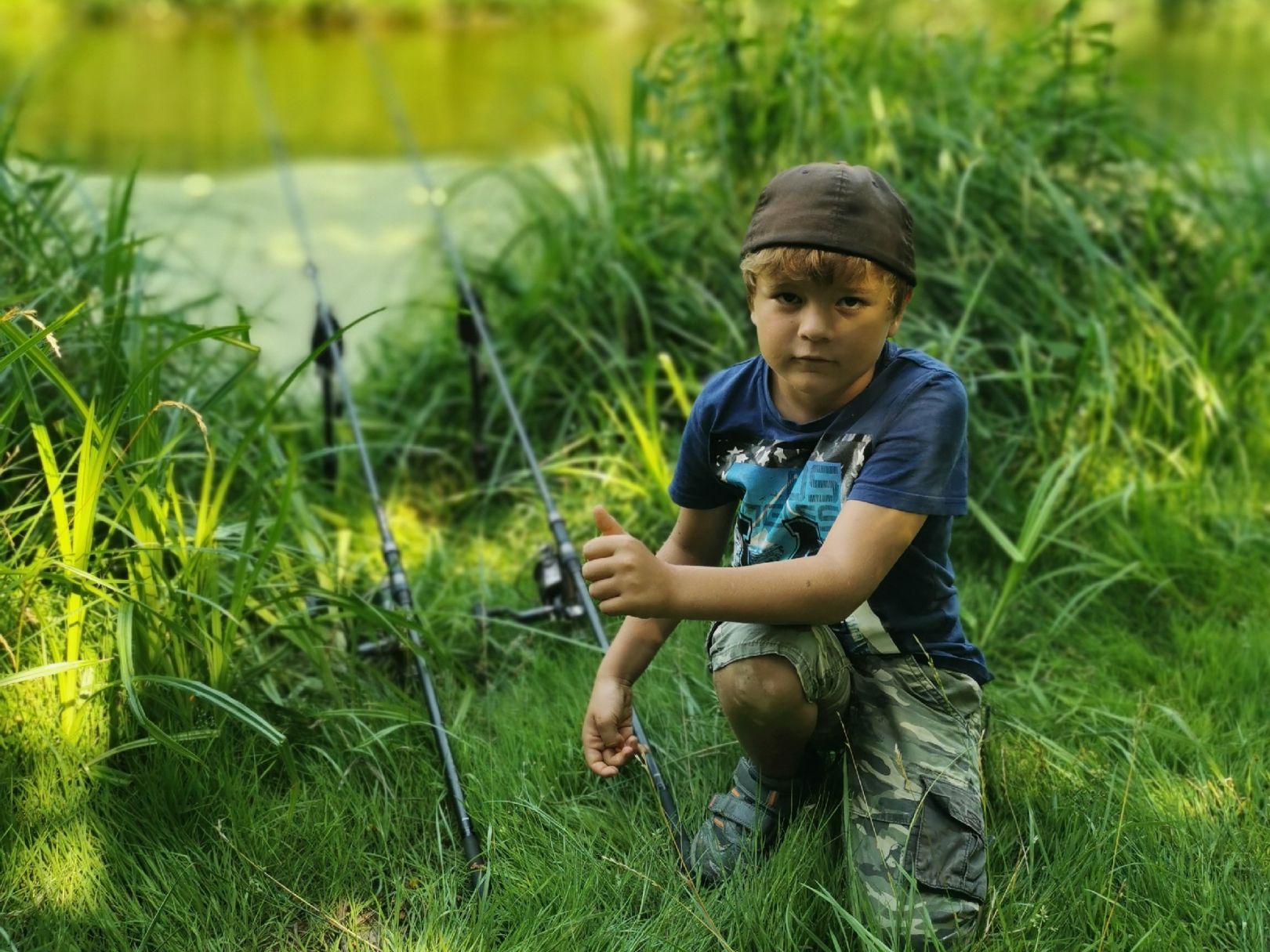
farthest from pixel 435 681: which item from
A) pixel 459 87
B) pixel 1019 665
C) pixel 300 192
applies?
pixel 459 87

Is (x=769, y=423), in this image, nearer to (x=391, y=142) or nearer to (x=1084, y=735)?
(x=1084, y=735)

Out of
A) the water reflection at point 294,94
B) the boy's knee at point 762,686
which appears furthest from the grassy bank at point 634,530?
the water reflection at point 294,94

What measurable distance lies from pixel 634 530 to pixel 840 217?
4.00 feet

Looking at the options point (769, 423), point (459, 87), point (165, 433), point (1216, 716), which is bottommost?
point (459, 87)

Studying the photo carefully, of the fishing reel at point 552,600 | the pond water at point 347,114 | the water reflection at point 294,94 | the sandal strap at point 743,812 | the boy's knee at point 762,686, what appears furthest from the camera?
the water reflection at point 294,94

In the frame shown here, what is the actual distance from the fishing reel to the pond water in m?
0.88

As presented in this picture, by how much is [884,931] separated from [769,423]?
2.06 feet

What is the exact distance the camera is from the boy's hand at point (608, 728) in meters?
1.84

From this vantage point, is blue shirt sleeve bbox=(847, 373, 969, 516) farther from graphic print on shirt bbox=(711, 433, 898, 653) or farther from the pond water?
the pond water

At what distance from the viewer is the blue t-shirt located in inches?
63.4

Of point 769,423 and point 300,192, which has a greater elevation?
point 769,423

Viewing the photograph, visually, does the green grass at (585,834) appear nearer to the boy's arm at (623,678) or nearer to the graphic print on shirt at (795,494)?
the boy's arm at (623,678)

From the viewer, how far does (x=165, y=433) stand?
240cm

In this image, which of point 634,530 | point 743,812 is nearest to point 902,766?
point 743,812
